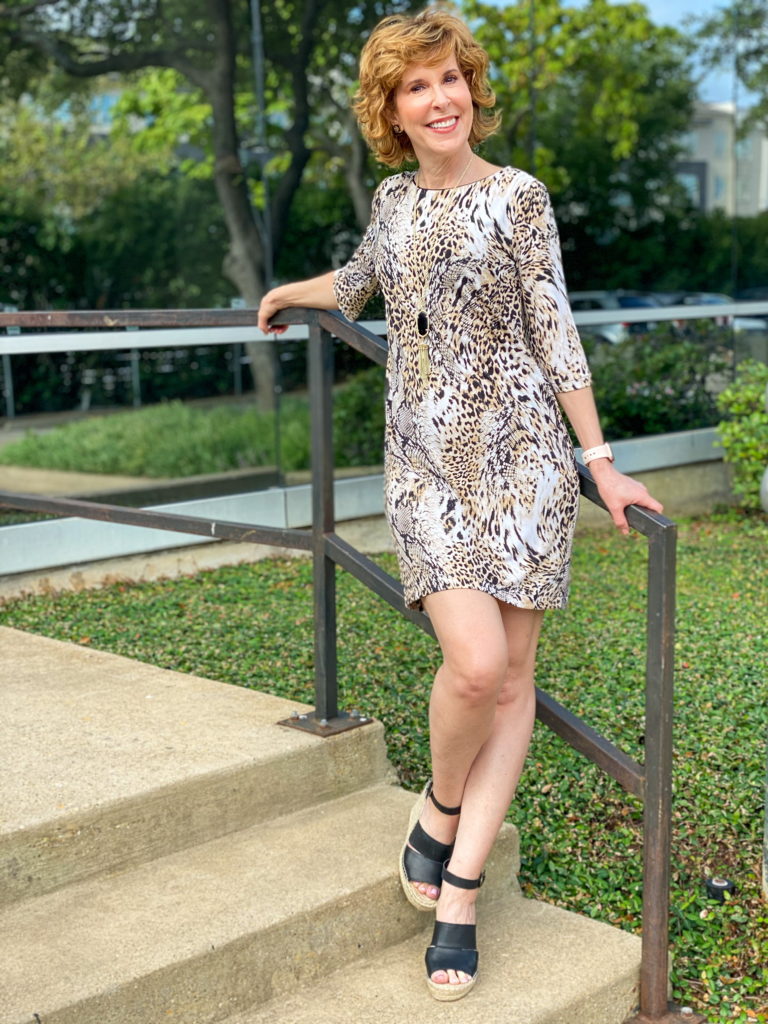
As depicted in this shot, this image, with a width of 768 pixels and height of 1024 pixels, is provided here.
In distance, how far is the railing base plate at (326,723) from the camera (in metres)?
3.17

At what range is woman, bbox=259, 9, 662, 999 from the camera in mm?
2420

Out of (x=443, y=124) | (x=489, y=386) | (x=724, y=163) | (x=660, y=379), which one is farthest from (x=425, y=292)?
(x=724, y=163)

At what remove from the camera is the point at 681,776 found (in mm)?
3658

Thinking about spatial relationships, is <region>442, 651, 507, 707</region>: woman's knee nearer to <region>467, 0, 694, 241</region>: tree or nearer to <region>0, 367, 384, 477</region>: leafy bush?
<region>0, 367, 384, 477</region>: leafy bush

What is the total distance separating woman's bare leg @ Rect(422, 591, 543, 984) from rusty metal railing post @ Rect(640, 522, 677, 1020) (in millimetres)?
247

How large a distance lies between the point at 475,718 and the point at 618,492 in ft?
1.70

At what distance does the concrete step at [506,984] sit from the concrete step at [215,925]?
0.15 ft

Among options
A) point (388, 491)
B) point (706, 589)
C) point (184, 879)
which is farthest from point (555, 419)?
point (706, 589)

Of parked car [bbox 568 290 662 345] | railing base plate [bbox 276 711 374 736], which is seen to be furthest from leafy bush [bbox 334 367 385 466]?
railing base plate [bbox 276 711 374 736]

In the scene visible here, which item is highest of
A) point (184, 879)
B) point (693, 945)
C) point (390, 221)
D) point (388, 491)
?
point (390, 221)

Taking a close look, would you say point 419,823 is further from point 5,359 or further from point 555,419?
point 5,359

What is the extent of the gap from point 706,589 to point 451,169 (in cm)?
368

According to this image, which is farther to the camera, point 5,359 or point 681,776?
point 5,359

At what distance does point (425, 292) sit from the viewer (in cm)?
247
